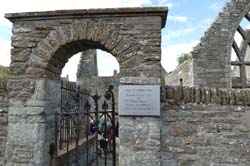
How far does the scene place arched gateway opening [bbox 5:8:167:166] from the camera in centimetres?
383

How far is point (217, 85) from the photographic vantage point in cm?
891

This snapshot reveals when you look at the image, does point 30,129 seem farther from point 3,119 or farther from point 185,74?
point 185,74

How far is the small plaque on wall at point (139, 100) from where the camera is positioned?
377 cm

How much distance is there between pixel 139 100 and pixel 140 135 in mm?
499

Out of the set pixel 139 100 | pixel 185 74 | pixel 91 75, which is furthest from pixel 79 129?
pixel 91 75

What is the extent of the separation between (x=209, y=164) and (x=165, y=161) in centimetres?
64

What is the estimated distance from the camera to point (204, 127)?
3867mm

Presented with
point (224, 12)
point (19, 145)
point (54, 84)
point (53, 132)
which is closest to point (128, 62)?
point (54, 84)

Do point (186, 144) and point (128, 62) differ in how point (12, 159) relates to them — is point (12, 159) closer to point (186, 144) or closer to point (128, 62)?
point (128, 62)

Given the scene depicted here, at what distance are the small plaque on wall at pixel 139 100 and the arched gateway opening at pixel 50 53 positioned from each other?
0.10 meters

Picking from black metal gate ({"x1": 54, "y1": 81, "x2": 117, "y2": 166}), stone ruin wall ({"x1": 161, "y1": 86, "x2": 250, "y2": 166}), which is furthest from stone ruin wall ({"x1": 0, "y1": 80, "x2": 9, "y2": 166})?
stone ruin wall ({"x1": 161, "y1": 86, "x2": 250, "y2": 166})

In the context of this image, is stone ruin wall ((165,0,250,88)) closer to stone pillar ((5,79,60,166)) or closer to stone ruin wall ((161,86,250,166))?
stone ruin wall ((161,86,250,166))

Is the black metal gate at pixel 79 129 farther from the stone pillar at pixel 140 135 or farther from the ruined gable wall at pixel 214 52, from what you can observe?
the ruined gable wall at pixel 214 52

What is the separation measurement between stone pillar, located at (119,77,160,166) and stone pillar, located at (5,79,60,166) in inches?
45.7
